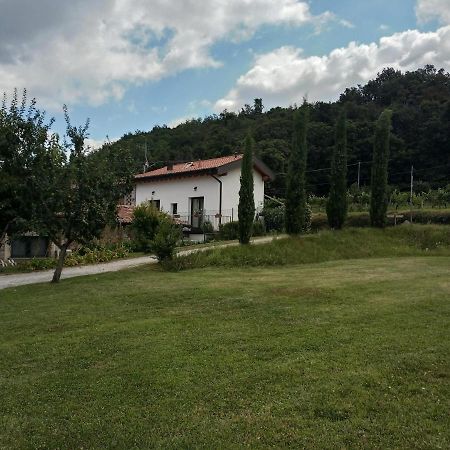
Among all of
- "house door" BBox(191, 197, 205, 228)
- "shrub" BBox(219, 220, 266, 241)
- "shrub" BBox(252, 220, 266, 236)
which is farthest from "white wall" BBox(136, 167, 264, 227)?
"shrub" BBox(219, 220, 266, 241)

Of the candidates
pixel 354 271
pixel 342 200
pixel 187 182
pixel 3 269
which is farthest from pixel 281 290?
pixel 187 182

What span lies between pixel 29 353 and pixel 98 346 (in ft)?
2.95

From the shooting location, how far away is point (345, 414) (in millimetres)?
4000

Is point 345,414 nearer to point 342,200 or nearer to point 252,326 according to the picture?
point 252,326

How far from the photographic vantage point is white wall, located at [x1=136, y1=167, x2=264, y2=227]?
95.0ft

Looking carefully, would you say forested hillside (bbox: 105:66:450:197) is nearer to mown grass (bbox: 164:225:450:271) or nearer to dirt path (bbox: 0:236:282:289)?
mown grass (bbox: 164:225:450:271)

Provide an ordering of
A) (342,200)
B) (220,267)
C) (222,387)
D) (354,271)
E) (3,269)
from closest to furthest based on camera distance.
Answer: (222,387) < (354,271) < (220,267) < (3,269) < (342,200)

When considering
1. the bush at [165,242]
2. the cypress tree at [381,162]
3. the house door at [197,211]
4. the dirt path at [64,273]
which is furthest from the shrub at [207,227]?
the bush at [165,242]

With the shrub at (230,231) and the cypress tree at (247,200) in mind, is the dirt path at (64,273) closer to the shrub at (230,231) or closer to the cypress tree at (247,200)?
the cypress tree at (247,200)

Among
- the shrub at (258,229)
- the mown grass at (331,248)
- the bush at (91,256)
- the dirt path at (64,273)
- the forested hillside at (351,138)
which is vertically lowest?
the dirt path at (64,273)

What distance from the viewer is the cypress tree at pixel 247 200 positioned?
56.0 feet

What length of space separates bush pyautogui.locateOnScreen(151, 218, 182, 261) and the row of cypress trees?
9.86 feet

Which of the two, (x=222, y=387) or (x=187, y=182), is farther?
(x=187, y=182)

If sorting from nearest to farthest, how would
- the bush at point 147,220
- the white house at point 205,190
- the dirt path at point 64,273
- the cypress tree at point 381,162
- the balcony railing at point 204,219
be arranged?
the dirt path at point 64,273 < the bush at point 147,220 < the cypress tree at point 381,162 < the balcony railing at point 204,219 < the white house at point 205,190
